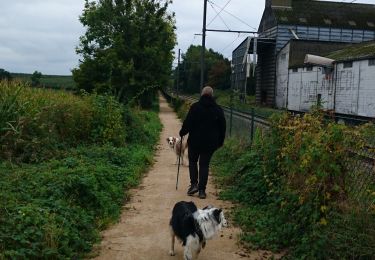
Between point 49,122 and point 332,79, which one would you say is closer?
point 49,122

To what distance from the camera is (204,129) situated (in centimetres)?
889

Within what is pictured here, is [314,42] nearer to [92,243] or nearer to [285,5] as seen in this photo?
[285,5]

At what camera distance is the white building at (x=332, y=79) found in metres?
28.6

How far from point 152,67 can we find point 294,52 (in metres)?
14.3

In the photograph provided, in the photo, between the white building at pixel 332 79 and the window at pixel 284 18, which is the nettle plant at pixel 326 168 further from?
the window at pixel 284 18

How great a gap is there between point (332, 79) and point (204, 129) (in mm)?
27119

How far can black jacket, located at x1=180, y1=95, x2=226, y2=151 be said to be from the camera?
8.90 m

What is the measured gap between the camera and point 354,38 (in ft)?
171

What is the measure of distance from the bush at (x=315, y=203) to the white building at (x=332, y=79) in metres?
13.5

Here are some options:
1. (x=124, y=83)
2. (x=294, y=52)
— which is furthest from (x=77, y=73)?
(x=294, y=52)

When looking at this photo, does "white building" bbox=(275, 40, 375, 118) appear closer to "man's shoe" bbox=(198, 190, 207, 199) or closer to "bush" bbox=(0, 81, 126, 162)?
"bush" bbox=(0, 81, 126, 162)

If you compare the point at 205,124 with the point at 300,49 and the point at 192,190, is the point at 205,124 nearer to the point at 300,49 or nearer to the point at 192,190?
the point at 192,190

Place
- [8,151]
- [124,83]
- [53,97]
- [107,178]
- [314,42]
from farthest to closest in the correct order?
[314,42] < [124,83] < [53,97] < [8,151] < [107,178]

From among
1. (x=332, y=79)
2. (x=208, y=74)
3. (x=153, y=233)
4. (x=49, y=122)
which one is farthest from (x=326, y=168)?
(x=208, y=74)
